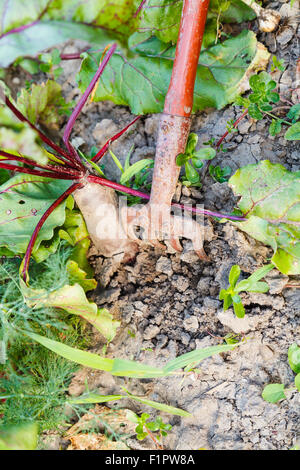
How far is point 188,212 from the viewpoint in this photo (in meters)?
1.51

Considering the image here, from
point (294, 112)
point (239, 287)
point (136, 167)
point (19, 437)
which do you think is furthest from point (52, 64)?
point (19, 437)

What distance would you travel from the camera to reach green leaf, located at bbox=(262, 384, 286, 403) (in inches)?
52.4

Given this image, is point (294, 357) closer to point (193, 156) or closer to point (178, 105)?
point (193, 156)

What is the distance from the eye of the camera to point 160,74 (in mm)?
1631

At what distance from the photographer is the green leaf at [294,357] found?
1.33 m

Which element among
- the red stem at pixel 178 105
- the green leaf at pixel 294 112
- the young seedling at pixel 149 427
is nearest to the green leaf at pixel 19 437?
the young seedling at pixel 149 427

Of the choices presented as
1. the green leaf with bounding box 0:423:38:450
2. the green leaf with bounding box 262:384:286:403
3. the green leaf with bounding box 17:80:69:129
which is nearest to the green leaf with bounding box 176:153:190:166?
the green leaf with bounding box 17:80:69:129

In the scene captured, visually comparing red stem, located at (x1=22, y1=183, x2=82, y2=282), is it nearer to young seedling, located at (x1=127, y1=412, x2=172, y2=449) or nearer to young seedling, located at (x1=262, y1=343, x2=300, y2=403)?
young seedling, located at (x1=127, y1=412, x2=172, y2=449)

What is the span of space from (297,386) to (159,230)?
2.20ft

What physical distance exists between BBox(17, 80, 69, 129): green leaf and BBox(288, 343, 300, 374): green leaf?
1.23 metres

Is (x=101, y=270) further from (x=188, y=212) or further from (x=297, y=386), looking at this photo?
(x=297, y=386)

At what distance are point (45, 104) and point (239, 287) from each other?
3.48 feet

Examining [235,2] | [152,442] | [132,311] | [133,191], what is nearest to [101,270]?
[132,311]

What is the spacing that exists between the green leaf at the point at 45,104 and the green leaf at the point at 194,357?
1029 millimetres
